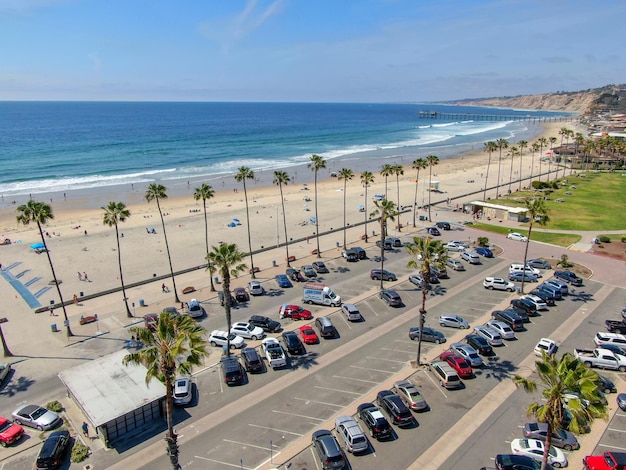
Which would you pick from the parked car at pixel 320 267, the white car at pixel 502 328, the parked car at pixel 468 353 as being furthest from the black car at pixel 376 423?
the parked car at pixel 320 267

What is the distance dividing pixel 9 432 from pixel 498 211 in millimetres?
72388

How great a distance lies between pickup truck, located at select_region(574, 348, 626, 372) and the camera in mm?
33000

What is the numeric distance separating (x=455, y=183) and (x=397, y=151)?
6070 cm

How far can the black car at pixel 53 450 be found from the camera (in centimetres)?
2373

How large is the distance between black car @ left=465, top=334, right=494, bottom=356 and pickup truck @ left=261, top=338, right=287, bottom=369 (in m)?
15.4

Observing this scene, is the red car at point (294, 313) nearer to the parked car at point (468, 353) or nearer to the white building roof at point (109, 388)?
the parked car at point (468, 353)

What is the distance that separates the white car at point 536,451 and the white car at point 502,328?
1328cm

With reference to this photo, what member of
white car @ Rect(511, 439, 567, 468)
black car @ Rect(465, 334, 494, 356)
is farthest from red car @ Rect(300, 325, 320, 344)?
white car @ Rect(511, 439, 567, 468)

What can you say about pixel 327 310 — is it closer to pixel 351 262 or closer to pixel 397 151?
pixel 351 262

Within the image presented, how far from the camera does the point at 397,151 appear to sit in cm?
16575

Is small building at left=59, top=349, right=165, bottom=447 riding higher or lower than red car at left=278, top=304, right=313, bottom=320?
higher

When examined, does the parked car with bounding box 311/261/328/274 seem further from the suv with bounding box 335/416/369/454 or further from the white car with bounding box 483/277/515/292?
the suv with bounding box 335/416/369/454

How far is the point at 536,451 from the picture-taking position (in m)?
24.0

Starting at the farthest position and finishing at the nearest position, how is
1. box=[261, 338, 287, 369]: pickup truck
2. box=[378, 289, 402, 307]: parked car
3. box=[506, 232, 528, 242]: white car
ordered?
box=[506, 232, 528, 242]: white car, box=[378, 289, 402, 307]: parked car, box=[261, 338, 287, 369]: pickup truck
